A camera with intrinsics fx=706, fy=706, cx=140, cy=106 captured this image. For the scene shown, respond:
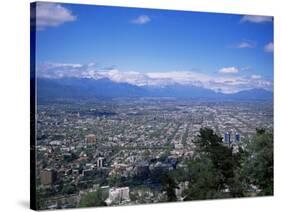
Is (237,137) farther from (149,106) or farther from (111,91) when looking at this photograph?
(111,91)

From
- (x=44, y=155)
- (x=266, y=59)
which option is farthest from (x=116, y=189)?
(x=266, y=59)

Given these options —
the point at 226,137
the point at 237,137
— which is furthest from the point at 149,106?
the point at 237,137

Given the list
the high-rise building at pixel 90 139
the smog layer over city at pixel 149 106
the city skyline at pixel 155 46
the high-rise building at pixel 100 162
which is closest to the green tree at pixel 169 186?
the smog layer over city at pixel 149 106

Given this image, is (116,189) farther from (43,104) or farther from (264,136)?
(264,136)

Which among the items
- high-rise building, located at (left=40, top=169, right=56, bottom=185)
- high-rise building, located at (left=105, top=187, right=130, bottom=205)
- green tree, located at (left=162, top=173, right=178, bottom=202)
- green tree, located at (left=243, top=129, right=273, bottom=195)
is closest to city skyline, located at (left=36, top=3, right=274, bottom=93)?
green tree, located at (left=243, top=129, right=273, bottom=195)

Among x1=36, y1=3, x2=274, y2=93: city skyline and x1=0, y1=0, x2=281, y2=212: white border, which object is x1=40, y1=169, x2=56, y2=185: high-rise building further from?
x1=36, y1=3, x2=274, y2=93: city skyline
